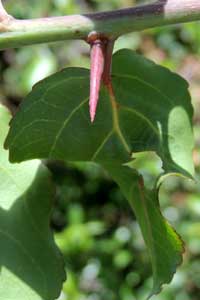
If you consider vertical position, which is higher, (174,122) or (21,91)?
(174,122)

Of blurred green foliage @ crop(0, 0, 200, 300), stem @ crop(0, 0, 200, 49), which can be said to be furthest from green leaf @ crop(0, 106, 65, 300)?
blurred green foliage @ crop(0, 0, 200, 300)

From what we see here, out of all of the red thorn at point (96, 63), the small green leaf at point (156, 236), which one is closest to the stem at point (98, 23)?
the red thorn at point (96, 63)

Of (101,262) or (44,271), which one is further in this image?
(101,262)

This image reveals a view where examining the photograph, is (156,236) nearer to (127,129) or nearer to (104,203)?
(127,129)

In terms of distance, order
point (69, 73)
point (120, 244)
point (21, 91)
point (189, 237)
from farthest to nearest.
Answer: point (21, 91) → point (120, 244) → point (189, 237) → point (69, 73)

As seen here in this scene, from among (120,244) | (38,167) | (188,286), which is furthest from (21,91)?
(38,167)

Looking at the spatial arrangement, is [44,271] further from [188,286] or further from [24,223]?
[188,286]

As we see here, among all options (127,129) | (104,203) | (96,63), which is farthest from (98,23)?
(104,203)
